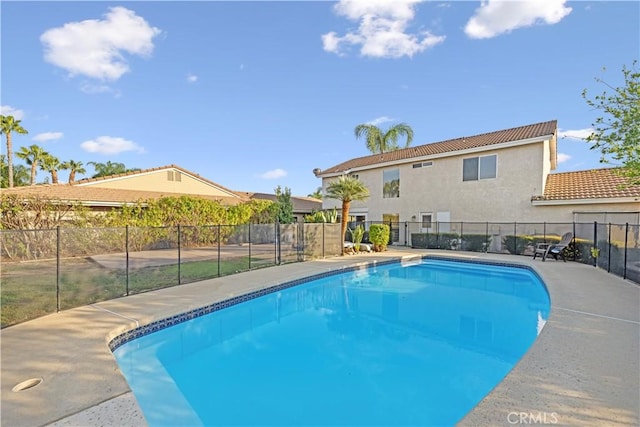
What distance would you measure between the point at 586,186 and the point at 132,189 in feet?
85.9

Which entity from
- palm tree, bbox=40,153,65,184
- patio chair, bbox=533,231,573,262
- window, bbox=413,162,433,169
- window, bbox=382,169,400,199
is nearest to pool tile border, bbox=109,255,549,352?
patio chair, bbox=533,231,573,262

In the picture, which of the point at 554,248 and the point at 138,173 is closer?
the point at 554,248

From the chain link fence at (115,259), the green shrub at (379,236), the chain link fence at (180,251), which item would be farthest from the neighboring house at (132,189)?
the green shrub at (379,236)

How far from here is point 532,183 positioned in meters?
15.5

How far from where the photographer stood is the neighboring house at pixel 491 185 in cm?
1453

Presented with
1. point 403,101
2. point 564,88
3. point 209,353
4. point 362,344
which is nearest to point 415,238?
A: point 403,101

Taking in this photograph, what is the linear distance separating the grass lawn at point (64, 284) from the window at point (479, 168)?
14880 mm

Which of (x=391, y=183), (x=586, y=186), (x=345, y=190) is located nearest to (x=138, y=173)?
(x=345, y=190)

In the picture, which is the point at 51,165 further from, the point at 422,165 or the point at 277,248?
the point at 422,165

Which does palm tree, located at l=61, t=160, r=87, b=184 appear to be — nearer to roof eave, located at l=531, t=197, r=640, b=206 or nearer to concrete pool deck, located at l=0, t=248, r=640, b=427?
concrete pool deck, located at l=0, t=248, r=640, b=427

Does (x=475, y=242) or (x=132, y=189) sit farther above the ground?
(x=132, y=189)

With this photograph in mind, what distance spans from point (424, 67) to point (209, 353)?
616 inches

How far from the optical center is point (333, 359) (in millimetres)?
5430

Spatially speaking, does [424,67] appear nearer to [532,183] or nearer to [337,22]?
[337,22]
